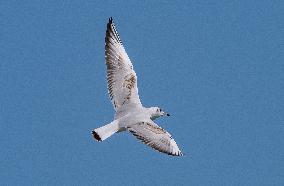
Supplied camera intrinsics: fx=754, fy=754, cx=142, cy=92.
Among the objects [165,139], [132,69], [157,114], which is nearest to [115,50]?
[132,69]

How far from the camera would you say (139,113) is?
14.7 metres

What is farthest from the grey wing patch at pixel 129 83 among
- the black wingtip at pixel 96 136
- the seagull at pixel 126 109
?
the black wingtip at pixel 96 136

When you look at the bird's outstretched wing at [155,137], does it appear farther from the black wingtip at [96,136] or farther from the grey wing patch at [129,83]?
the grey wing patch at [129,83]

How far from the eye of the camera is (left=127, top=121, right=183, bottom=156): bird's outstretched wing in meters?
13.7

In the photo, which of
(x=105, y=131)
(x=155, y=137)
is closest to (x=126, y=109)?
(x=105, y=131)

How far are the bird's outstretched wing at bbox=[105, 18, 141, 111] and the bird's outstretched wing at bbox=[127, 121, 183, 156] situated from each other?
1102 millimetres

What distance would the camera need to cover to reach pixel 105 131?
14.0 metres

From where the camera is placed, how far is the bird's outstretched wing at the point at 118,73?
15289 millimetres

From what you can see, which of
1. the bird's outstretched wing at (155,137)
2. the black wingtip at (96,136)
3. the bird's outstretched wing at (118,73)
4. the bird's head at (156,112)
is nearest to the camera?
the bird's outstretched wing at (155,137)

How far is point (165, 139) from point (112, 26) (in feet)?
11.2

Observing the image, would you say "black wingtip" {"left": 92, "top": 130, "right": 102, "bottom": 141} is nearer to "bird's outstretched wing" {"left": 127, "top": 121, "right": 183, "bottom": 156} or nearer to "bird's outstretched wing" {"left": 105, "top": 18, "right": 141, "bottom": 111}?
"bird's outstretched wing" {"left": 127, "top": 121, "right": 183, "bottom": 156}

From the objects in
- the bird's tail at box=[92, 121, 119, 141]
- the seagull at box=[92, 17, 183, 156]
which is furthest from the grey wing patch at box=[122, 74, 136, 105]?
the bird's tail at box=[92, 121, 119, 141]

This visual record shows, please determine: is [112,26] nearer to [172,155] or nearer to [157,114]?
[157,114]

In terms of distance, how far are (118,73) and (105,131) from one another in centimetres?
201
